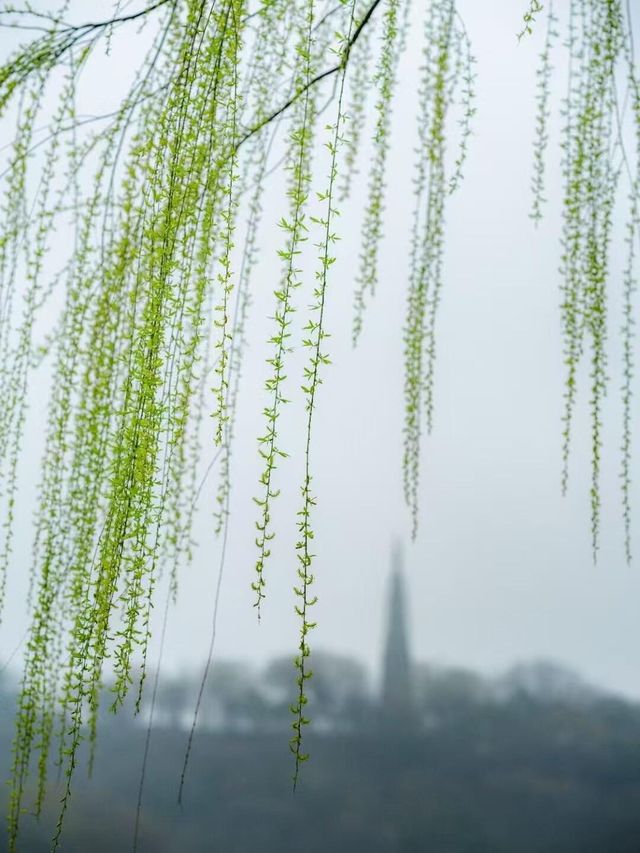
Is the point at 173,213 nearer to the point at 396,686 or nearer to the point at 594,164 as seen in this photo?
the point at 594,164

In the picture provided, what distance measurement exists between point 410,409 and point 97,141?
74 cm

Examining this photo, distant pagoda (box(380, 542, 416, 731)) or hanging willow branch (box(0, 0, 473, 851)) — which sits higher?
hanging willow branch (box(0, 0, 473, 851))

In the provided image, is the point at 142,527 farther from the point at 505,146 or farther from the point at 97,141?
the point at 505,146

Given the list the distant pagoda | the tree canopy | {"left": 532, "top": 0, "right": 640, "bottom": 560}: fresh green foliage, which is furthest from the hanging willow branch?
the distant pagoda

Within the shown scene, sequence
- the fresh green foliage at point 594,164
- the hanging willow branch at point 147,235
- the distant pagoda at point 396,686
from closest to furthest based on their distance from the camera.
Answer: the hanging willow branch at point 147,235 < the fresh green foliage at point 594,164 < the distant pagoda at point 396,686

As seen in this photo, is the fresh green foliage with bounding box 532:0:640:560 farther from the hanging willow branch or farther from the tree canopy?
the hanging willow branch

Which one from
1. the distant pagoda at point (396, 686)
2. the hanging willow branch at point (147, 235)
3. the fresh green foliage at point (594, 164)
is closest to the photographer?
the hanging willow branch at point (147, 235)

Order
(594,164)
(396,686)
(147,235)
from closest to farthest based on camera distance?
(147,235), (594,164), (396,686)

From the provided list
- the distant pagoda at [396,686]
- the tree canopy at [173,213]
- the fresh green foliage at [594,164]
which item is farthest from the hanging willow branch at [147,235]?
the distant pagoda at [396,686]

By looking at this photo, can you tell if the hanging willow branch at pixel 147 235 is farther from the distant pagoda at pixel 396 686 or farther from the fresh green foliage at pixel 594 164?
the distant pagoda at pixel 396 686

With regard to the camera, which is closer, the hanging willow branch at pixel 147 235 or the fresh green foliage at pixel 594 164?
the hanging willow branch at pixel 147 235

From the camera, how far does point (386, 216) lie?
2803mm

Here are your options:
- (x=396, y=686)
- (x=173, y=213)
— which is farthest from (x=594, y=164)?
(x=396, y=686)

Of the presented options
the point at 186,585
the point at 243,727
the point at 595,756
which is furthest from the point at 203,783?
the point at 595,756
